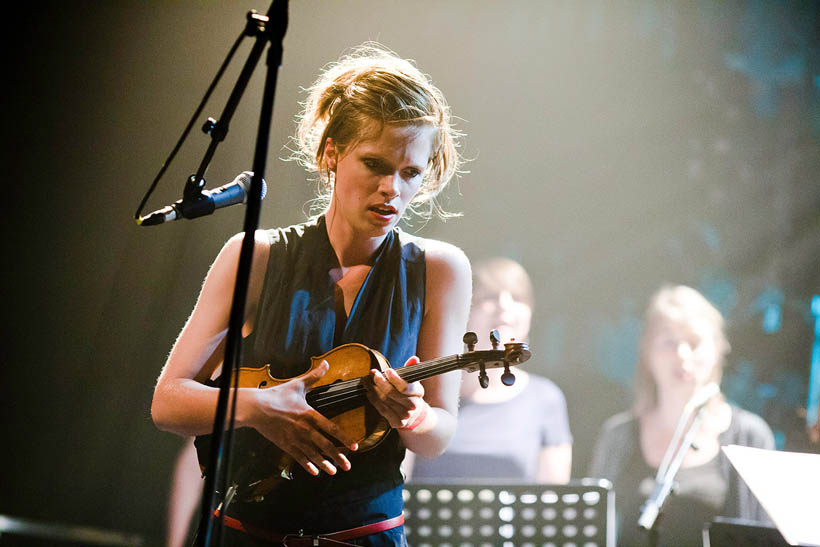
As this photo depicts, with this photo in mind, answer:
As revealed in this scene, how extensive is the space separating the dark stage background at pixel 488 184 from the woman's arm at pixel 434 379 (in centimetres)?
60

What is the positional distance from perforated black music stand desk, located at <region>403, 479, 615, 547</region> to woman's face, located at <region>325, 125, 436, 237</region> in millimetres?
912

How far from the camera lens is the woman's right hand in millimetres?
1896

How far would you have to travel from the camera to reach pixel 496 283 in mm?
2908

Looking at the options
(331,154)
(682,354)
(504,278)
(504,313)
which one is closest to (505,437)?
(504,313)

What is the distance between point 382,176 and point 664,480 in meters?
1.73

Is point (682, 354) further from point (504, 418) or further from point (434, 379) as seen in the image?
point (434, 379)

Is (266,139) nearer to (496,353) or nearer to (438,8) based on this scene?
(496,353)

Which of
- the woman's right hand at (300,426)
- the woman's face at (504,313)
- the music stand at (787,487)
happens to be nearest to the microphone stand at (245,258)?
the woman's right hand at (300,426)

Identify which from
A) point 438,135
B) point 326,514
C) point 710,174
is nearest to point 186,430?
point 326,514

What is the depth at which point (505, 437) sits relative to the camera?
2.80 meters

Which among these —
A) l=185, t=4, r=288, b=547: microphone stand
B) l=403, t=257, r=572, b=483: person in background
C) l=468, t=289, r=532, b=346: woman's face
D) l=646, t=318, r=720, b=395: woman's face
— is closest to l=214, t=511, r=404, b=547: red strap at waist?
l=185, t=4, r=288, b=547: microphone stand

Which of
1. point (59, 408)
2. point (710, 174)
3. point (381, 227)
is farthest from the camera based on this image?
point (710, 174)

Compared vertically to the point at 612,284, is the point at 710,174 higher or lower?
higher

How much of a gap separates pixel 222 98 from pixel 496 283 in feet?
4.74
